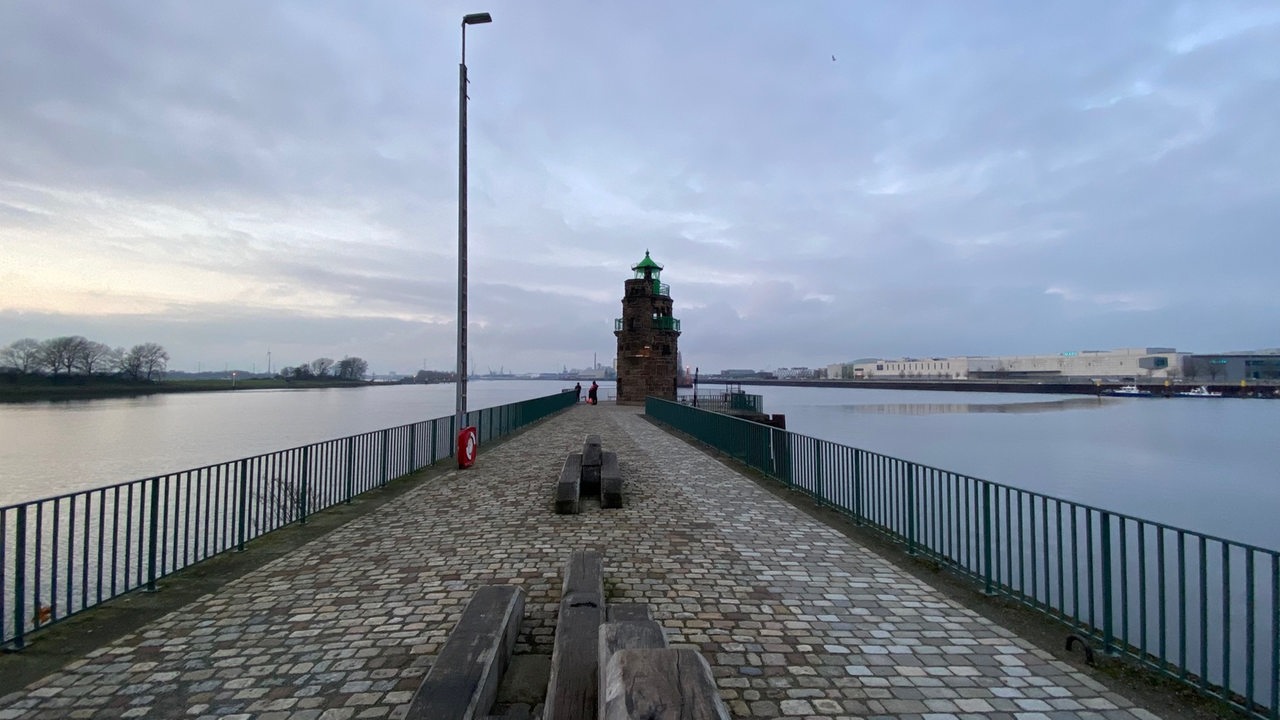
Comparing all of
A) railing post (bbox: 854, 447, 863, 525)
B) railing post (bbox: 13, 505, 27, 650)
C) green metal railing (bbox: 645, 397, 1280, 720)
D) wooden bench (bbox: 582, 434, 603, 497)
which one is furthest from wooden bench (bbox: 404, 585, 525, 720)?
railing post (bbox: 854, 447, 863, 525)

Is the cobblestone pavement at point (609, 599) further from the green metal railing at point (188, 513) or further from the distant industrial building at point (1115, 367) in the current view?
the distant industrial building at point (1115, 367)

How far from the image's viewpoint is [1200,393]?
108000mm

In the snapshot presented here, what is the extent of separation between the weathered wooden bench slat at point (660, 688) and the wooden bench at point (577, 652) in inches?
12.6

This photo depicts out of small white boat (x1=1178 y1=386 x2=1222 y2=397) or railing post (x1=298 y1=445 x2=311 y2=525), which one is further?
small white boat (x1=1178 y1=386 x2=1222 y2=397)

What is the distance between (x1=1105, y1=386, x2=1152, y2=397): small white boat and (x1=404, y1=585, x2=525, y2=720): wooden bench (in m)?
140

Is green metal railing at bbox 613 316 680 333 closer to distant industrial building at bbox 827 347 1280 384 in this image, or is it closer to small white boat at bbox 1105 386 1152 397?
small white boat at bbox 1105 386 1152 397

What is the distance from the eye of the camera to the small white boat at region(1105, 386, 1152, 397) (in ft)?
365

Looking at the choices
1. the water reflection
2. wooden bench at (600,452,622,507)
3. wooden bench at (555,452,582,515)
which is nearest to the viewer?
wooden bench at (555,452,582,515)

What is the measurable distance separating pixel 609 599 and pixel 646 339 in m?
36.3

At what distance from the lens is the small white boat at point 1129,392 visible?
365 feet

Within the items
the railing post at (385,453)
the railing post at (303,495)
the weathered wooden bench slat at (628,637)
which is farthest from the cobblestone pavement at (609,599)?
the railing post at (385,453)

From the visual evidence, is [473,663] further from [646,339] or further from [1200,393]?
[1200,393]

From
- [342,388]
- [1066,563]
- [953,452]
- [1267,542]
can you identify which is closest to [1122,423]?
[953,452]

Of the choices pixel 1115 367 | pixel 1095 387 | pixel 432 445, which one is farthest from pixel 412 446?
pixel 1115 367
